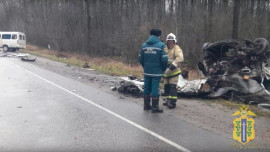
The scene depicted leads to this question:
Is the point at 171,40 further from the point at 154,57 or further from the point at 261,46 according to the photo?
the point at 261,46

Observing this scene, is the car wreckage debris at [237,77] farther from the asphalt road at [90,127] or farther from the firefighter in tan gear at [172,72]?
the asphalt road at [90,127]

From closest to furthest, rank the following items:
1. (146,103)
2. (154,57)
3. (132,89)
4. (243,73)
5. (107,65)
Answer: (154,57), (146,103), (243,73), (132,89), (107,65)

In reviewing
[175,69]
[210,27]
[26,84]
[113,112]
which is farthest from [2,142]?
[210,27]

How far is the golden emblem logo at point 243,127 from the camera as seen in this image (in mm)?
5164

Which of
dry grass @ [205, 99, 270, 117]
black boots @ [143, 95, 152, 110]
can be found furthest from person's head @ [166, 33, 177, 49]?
dry grass @ [205, 99, 270, 117]

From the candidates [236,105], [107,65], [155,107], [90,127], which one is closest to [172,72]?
[155,107]

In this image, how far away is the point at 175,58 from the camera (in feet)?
23.9

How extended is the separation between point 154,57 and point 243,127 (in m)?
2.54

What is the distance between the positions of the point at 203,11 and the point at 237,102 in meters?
10.2

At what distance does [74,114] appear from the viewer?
6859 mm

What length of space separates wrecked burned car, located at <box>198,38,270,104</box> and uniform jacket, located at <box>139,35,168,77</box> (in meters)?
2.49

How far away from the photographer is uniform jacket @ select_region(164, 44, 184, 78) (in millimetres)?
7125

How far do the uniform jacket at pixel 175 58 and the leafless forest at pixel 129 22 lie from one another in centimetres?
936

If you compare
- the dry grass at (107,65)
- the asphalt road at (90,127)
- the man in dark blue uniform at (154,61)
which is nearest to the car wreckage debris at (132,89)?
the asphalt road at (90,127)
